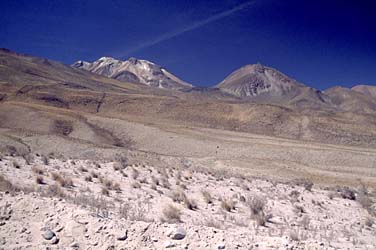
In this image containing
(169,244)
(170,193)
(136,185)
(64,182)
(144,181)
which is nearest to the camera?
(169,244)

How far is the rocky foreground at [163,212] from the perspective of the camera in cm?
788

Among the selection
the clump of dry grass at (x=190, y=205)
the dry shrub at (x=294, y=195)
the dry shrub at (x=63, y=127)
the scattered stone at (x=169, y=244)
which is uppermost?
the dry shrub at (x=63, y=127)

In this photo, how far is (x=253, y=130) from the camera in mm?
70688

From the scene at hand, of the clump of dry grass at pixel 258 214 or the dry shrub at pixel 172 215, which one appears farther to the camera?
the clump of dry grass at pixel 258 214

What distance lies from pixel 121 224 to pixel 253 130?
2517 inches

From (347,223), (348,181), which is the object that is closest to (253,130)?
(348,181)

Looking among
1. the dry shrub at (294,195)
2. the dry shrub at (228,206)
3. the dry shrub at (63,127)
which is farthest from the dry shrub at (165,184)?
the dry shrub at (63,127)

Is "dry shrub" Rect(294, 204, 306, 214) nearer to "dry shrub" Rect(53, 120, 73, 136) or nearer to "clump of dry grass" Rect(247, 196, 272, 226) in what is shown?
"clump of dry grass" Rect(247, 196, 272, 226)

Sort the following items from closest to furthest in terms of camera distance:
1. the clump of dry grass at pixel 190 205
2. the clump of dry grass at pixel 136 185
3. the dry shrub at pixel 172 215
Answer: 1. the dry shrub at pixel 172 215
2. the clump of dry grass at pixel 190 205
3. the clump of dry grass at pixel 136 185

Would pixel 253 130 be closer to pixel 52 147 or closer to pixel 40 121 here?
pixel 40 121

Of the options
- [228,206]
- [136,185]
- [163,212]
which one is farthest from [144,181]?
[163,212]

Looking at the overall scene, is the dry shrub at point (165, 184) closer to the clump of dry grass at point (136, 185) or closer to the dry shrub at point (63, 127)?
the clump of dry grass at point (136, 185)

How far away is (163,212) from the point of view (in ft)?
37.1

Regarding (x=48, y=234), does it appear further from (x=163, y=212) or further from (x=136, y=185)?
(x=136, y=185)
